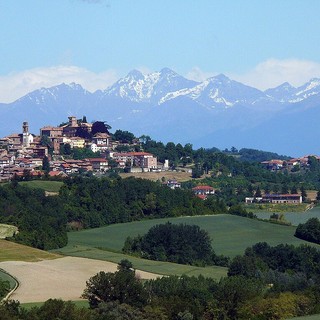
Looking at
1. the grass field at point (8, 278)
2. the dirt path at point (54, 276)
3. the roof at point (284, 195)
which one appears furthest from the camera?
the roof at point (284, 195)

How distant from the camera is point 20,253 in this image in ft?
148

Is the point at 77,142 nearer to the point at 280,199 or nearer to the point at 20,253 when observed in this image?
the point at 280,199

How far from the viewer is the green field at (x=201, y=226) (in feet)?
146

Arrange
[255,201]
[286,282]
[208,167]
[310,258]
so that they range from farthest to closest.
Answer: [208,167] → [255,201] → [310,258] → [286,282]

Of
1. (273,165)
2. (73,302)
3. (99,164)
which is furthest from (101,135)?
(73,302)

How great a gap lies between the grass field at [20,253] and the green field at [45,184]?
64.2ft

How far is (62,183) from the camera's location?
69.7m

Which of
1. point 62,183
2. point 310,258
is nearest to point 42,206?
point 62,183

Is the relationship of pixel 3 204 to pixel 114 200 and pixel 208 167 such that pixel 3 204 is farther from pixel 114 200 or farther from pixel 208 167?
pixel 208 167

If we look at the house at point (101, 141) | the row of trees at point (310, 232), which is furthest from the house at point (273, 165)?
the row of trees at point (310, 232)

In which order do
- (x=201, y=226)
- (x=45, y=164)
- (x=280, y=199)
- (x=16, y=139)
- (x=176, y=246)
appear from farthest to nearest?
(x=16, y=139) → (x=45, y=164) → (x=280, y=199) → (x=201, y=226) → (x=176, y=246)

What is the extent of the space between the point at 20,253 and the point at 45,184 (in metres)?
24.5

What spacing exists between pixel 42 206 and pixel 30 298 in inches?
992

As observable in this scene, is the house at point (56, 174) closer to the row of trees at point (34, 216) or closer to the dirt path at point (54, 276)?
the row of trees at point (34, 216)
